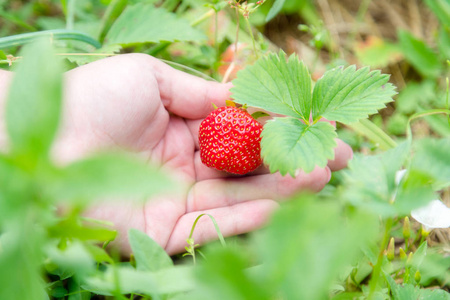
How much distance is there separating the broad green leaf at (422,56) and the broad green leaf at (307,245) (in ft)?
5.41

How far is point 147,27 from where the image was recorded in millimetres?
1573

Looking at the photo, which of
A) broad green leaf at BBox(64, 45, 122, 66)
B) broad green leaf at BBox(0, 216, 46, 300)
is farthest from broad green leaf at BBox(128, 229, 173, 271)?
broad green leaf at BBox(64, 45, 122, 66)

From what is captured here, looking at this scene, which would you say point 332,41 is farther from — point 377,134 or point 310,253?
point 310,253

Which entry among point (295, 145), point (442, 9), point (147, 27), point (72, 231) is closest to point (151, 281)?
point (72, 231)

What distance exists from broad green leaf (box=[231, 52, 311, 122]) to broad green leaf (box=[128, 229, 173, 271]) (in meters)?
0.53

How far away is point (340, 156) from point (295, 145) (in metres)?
0.34

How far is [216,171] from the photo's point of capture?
4.66 feet

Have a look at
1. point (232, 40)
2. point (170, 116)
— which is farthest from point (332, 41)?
point (170, 116)

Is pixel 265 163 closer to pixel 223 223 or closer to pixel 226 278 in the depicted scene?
pixel 223 223

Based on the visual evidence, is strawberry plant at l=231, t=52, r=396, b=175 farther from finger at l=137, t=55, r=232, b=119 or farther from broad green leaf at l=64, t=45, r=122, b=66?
broad green leaf at l=64, t=45, r=122, b=66

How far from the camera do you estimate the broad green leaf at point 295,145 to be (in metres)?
1.08

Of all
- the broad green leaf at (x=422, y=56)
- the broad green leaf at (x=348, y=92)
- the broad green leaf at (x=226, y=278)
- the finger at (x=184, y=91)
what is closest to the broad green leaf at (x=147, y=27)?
the finger at (x=184, y=91)

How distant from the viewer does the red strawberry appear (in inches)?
48.0

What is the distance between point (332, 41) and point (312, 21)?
146 millimetres
